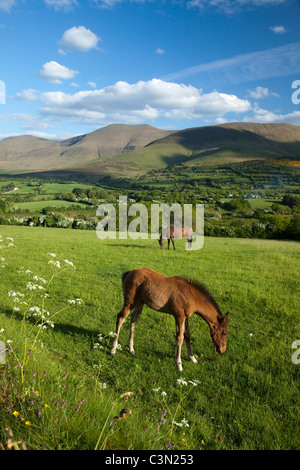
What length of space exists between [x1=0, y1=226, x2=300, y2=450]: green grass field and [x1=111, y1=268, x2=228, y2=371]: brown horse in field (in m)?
0.73

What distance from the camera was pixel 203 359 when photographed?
6.81 meters

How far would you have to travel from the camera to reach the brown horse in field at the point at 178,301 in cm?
626

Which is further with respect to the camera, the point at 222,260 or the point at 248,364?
the point at 222,260

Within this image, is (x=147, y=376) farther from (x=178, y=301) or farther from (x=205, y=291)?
(x=205, y=291)

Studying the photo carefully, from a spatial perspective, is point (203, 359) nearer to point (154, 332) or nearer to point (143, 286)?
point (154, 332)

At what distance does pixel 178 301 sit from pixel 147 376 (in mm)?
1798

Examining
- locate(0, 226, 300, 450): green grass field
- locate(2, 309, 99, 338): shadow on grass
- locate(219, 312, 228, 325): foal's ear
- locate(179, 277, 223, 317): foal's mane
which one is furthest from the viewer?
locate(2, 309, 99, 338): shadow on grass

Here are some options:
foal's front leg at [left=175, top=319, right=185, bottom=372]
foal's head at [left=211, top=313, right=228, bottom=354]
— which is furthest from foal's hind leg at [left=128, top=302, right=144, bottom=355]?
foal's head at [left=211, top=313, right=228, bottom=354]

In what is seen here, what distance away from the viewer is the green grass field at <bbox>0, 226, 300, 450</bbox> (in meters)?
3.38

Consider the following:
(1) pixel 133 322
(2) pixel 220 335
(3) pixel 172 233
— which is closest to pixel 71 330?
(1) pixel 133 322

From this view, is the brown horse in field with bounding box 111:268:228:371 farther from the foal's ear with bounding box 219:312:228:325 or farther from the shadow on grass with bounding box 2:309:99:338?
the shadow on grass with bounding box 2:309:99:338
